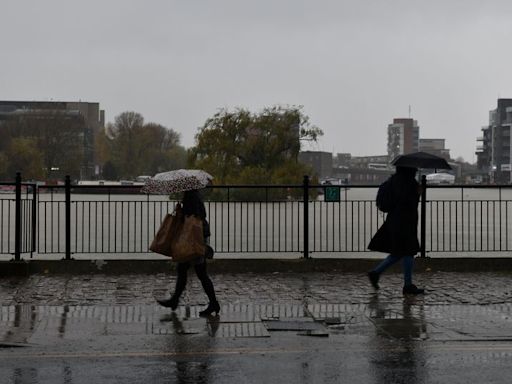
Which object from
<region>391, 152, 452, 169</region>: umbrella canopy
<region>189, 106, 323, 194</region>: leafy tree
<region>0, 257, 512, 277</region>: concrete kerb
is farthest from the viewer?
<region>189, 106, 323, 194</region>: leafy tree

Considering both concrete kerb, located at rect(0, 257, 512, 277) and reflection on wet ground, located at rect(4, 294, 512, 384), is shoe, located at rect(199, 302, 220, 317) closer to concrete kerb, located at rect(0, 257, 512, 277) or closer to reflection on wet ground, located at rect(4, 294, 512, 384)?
reflection on wet ground, located at rect(4, 294, 512, 384)

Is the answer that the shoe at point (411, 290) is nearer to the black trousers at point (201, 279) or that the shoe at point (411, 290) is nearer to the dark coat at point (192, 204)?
the black trousers at point (201, 279)

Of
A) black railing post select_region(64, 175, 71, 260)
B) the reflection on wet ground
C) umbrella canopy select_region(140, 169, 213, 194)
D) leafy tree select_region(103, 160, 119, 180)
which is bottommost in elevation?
the reflection on wet ground

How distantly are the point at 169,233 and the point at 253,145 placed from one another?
1970 inches

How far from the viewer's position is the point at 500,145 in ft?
550

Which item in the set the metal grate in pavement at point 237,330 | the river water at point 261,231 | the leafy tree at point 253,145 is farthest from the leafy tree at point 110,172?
the metal grate in pavement at point 237,330

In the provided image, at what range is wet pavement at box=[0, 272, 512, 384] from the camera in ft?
23.5

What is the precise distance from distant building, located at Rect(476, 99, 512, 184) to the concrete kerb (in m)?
148

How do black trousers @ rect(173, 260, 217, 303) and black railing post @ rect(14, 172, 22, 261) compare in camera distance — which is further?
black railing post @ rect(14, 172, 22, 261)

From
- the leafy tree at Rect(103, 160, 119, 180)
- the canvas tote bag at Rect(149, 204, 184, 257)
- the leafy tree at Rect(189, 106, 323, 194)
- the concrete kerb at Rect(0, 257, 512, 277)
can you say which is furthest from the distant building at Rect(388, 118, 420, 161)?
the canvas tote bag at Rect(149, 204, 184, 257)

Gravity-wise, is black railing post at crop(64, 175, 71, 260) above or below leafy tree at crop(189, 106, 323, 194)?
below

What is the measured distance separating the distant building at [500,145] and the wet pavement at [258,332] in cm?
→ 15166

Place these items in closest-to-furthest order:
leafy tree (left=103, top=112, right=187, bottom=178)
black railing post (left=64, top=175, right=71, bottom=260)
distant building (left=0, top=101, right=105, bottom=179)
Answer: black railing post (left=64, top=175, right=71, bottom=260)
distant building (left=0, top=101, right=105, bottom=179)
leafy tree (left=103, top=112, right=187, bottom=178)

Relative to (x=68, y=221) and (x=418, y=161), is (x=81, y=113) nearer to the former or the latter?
(x=68, y=221)
